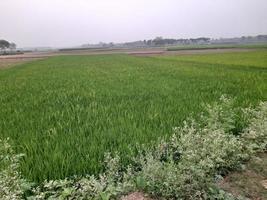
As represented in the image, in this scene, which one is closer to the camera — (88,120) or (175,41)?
(88,120)

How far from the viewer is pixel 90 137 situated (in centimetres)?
549

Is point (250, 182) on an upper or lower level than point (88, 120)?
lower

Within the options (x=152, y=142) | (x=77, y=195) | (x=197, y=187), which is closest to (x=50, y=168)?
(x=77, y=195)

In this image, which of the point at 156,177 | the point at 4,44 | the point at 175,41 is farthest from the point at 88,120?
the point at 175,41

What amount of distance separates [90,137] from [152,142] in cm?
119

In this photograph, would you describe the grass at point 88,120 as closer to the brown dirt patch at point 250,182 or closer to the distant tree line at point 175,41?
the brown dirt patch at point 250,182

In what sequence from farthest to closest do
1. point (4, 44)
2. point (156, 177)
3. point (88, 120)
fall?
point (4, 44) → point (88, 120) → point (156, 177)

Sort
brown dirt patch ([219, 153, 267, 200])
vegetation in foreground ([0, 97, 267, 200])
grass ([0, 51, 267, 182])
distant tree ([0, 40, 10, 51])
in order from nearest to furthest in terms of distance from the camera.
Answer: vegetation in foreground ([0, 97, 267, 200]) < brown dirt patch ([219, 153, 267, 200]) < grass ([0, 51, 267, 182]) < distant tree ([0, 40, 10, 51])

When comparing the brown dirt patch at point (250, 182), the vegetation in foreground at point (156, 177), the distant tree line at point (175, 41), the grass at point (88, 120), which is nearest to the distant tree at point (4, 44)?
the distant tree line at point (175, 41)

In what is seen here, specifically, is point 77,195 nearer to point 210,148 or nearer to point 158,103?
point 210,148

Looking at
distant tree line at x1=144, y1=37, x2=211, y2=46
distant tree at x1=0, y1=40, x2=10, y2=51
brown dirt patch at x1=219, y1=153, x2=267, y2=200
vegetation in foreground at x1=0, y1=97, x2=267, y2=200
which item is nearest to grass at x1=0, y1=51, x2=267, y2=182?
vegetation in foreground at x1=0, y1=97, x2=267, y2=200

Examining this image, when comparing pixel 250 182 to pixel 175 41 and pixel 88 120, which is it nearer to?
pixel 88 120

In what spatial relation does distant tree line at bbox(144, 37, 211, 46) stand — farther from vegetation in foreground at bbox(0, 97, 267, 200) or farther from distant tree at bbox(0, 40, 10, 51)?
vegetation in foreground at bbox(0, 97, 267, 200)

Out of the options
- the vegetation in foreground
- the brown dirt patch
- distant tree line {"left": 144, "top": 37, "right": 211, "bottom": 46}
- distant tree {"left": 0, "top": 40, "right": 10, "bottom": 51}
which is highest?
the vegetation in foreground
